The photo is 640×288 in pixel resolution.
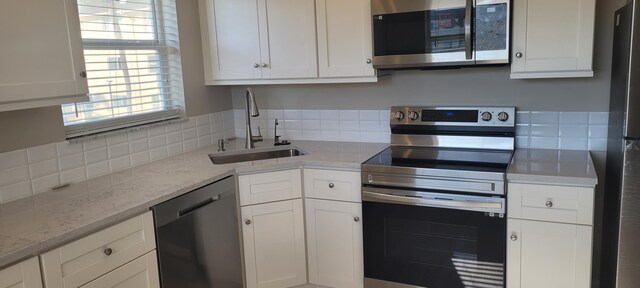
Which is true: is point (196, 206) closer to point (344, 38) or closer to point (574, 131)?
point (344, 38)

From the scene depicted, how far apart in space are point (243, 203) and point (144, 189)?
0.62 metres

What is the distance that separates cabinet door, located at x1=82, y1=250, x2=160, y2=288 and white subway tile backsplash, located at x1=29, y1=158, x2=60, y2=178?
0.71 m

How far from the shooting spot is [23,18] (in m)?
1.89

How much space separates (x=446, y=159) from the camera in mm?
2637

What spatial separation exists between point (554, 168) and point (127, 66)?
2.41m

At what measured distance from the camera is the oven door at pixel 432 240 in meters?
2.37

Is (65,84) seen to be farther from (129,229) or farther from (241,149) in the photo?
(241,149)

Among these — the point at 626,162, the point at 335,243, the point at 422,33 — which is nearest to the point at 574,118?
the point at 626,162

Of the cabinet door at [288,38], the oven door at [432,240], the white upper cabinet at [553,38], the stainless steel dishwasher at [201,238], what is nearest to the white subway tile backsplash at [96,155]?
the stainless steel dishwasher at [201,238]

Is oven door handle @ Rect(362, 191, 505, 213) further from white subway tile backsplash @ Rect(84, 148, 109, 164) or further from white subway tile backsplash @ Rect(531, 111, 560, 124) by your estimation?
white subway tile backsplash @ Rect(84, 148, 109, 164)

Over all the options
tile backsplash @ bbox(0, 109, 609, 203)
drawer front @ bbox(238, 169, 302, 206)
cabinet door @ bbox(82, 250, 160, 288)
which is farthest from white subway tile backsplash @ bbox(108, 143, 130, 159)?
cabinet door @ bbox(82, 250, 160, 288)

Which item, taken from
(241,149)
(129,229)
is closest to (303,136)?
(241,149)

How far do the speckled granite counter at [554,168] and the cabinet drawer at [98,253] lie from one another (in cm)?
171

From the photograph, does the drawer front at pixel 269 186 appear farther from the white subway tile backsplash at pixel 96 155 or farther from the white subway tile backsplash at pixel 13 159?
the white subway tile backsplash at pixel 13 159
